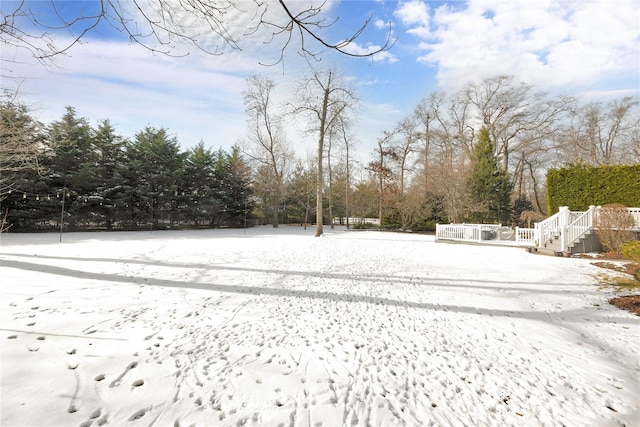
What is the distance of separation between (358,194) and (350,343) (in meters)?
29.2

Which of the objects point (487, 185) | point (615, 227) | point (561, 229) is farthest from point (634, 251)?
point (487, 185)

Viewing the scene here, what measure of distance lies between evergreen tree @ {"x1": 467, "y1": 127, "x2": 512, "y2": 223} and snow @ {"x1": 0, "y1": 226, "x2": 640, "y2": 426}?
678 inches

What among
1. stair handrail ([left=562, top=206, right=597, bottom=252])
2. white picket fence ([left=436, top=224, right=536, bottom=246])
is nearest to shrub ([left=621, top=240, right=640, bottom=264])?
stair handrail ([left=562, top=206, right=597, bottom=252])

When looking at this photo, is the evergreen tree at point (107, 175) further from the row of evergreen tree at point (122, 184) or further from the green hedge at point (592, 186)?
the green hedge at point (592, 186)

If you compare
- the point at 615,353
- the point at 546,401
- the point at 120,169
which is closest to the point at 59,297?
the point at 546,401

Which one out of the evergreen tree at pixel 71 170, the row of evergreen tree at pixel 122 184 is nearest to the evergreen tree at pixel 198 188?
the row of evergreen tree at pixel 122 184

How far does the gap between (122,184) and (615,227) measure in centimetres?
2892

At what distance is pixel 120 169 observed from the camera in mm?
20812

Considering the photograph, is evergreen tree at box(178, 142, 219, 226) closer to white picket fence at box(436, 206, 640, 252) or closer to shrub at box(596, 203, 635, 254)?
white picket fence at box(436, 206, 640, 252)

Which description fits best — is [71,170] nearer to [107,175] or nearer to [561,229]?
[107,175]

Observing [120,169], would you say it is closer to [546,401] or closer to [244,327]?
[244,327]

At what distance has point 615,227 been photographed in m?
9.28

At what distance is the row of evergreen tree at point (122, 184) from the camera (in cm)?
1745

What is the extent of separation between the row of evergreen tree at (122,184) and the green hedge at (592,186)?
24811mm
